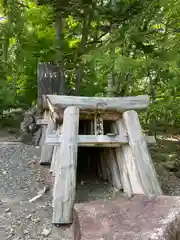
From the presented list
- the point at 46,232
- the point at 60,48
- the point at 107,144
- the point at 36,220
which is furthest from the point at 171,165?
the point at 60,48

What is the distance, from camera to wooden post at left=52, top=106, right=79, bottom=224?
3.65 metres

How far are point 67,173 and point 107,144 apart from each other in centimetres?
77

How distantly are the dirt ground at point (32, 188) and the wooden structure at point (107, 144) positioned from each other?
0.27m

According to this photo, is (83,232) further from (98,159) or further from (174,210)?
(98,159)

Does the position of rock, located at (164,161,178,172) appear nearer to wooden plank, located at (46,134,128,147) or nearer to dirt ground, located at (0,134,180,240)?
dirt ground, located at (0,134,180,240)

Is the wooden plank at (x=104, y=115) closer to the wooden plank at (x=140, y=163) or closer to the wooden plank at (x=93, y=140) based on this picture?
the wooden plank at (x=140, y=163)

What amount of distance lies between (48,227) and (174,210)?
1418 millimetres

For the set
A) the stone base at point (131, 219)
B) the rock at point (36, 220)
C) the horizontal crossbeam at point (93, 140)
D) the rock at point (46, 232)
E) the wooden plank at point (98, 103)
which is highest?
the wooden plank at point (98, 103)

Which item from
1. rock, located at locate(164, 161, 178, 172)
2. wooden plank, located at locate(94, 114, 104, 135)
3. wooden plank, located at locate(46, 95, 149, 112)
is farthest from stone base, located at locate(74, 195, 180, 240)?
rock, located at locate(164, 161, 178, 172)

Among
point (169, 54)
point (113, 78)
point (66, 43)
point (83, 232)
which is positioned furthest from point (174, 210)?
point (66, 43)

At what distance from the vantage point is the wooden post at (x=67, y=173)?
365 centimetres

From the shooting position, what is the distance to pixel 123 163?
4535 mm

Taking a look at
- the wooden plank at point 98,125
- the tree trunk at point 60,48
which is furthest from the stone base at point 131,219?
the tree trunk at point 60,48

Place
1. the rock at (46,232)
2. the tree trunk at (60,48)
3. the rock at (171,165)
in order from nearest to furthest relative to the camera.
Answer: the rock at (46,232) → the rock at (171,165) → the tree trunk at (60,48)
